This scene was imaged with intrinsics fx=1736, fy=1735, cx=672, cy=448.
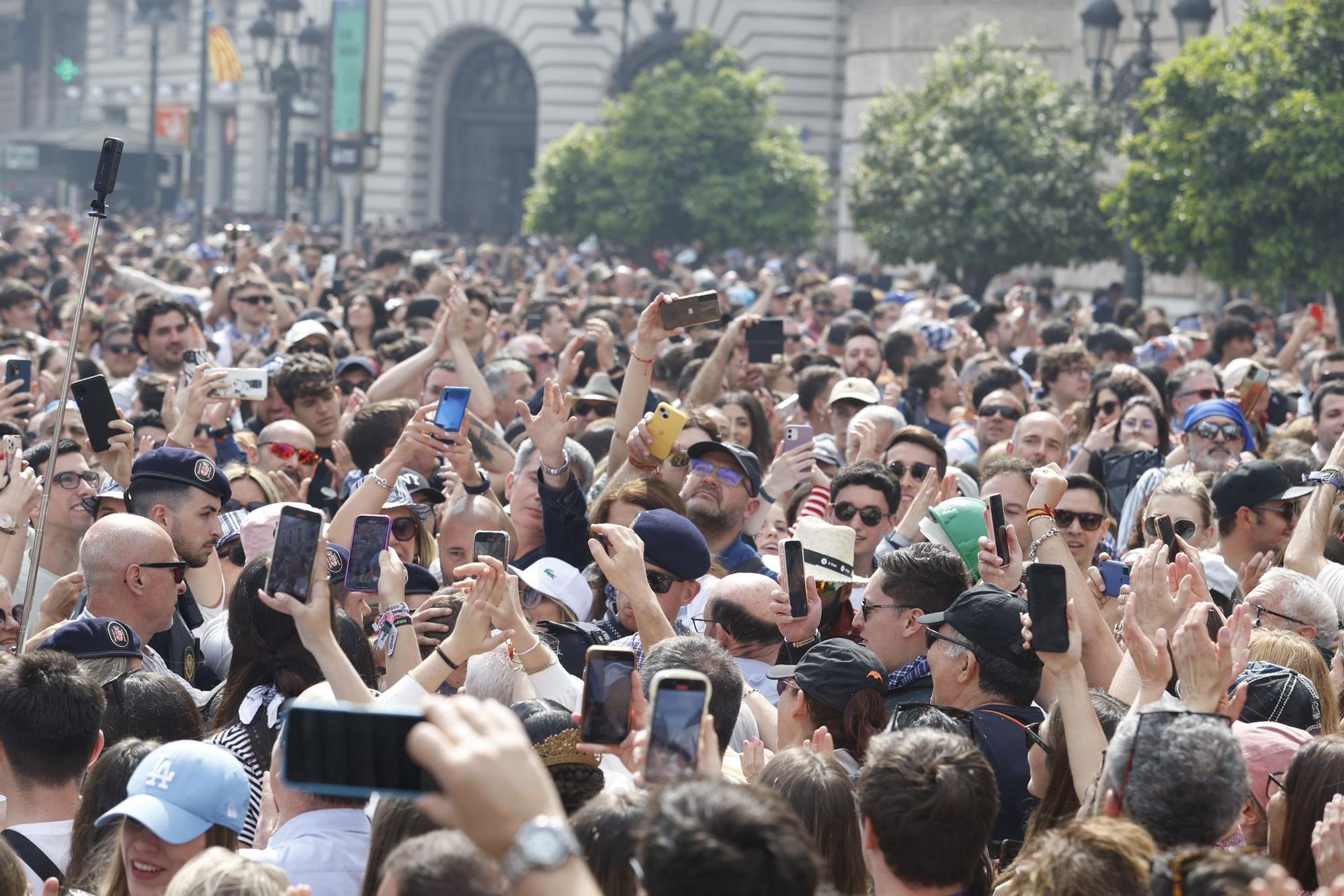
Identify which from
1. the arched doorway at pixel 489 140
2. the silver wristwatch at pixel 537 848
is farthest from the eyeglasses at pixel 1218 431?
the arched doorway at pixel 489 140

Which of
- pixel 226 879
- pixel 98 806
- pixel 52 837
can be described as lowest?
pixel 52 837

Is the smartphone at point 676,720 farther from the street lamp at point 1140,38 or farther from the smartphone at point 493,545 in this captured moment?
the street lamp at point 1140,38

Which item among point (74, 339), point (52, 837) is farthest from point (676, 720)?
point (74, 339)

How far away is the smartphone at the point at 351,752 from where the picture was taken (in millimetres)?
2758

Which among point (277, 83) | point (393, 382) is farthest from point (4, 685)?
point (277, 83)

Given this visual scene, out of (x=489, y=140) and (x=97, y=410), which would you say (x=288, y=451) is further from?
(x=489, y=140)

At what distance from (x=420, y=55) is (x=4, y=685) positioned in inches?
1781

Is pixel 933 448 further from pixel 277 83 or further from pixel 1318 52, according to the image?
pixel 277 83

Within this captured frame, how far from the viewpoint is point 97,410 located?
7.14 meters

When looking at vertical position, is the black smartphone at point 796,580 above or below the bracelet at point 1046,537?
below

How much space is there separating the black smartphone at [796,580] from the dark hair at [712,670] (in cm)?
106

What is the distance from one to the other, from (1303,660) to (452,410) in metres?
3.52

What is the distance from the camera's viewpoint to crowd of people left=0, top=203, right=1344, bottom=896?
348 cm

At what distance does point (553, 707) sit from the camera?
4.38 metres
